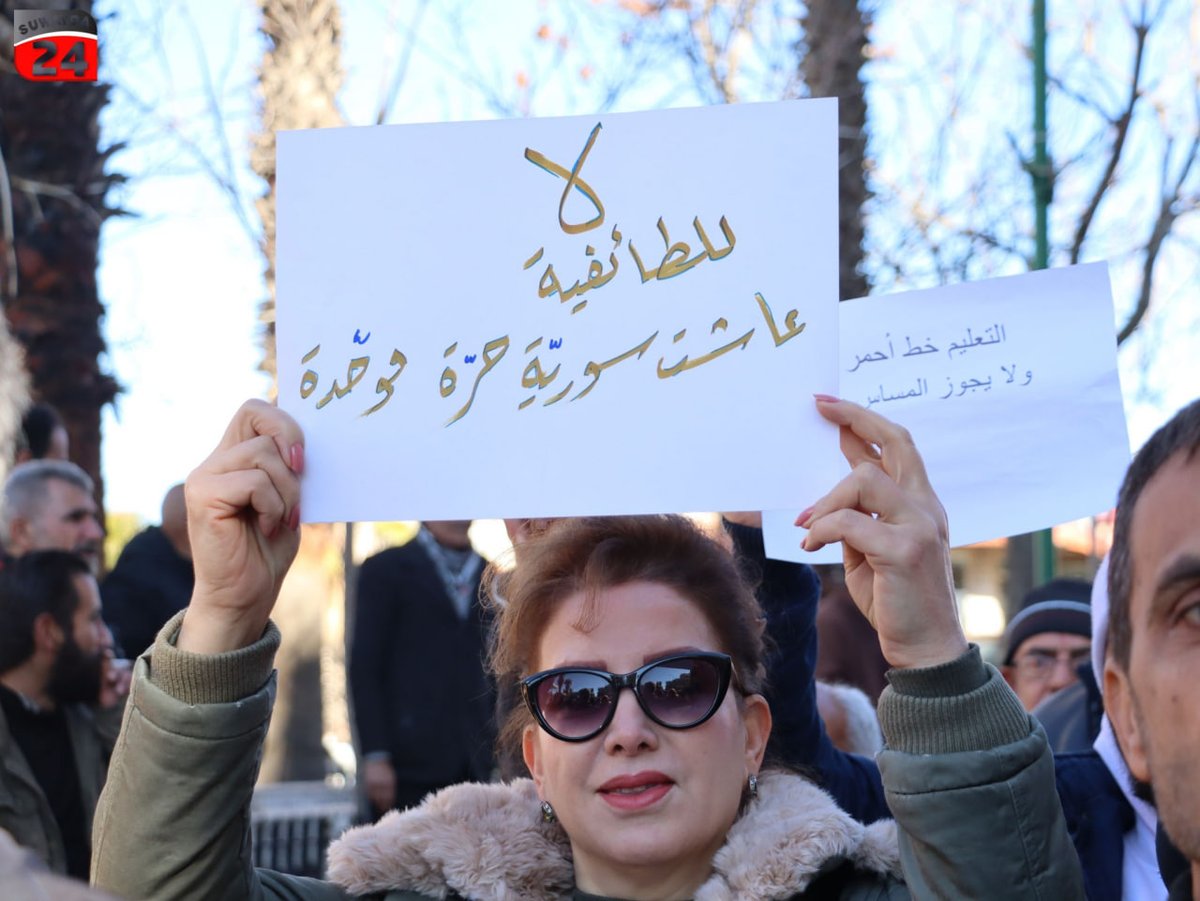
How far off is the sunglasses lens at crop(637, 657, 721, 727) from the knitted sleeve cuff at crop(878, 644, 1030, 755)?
1.40ft

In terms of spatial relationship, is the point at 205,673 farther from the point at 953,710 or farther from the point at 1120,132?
the point at 1120,132

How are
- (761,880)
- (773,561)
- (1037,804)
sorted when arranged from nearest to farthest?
(1037,804) → (761,880) → (773,561)

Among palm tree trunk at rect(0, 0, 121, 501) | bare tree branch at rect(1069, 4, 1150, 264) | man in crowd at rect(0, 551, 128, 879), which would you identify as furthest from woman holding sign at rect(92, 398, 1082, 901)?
bare tree branch at rect(1069, 4, 1150, 264)

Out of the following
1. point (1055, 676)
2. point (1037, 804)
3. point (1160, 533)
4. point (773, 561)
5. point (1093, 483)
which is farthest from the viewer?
point (1055, 676)

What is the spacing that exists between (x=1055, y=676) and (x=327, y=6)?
560 cm

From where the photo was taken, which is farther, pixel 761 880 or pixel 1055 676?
pixel 1055 676

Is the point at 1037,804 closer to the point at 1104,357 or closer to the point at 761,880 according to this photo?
the point at 761,880

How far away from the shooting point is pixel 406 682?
562 centimetres

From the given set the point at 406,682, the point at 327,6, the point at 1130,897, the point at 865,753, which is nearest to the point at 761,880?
the point at 1130,897

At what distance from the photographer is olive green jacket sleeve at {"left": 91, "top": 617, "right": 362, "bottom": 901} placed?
2.10 meters

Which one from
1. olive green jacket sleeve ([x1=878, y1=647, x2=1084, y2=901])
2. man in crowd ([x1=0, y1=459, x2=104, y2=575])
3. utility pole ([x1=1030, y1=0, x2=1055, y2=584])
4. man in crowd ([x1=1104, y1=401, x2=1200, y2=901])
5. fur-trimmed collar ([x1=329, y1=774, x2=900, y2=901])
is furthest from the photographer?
utility pole ([x1=1030, y1=0, x2=1055, y2=584])

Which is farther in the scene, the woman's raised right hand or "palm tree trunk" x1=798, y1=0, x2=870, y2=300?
"palm tree trunk" x1=798, y1=0, x2=870, y2=300

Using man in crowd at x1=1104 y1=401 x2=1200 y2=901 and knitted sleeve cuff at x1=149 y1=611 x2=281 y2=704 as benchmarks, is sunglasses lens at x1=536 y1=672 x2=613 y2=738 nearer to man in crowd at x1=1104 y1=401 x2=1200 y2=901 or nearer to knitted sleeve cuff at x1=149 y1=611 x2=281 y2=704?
knitted sleeve cuff at x1=149 y1=611 x2=281 y2=704

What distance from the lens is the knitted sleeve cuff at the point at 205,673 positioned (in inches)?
84.2
